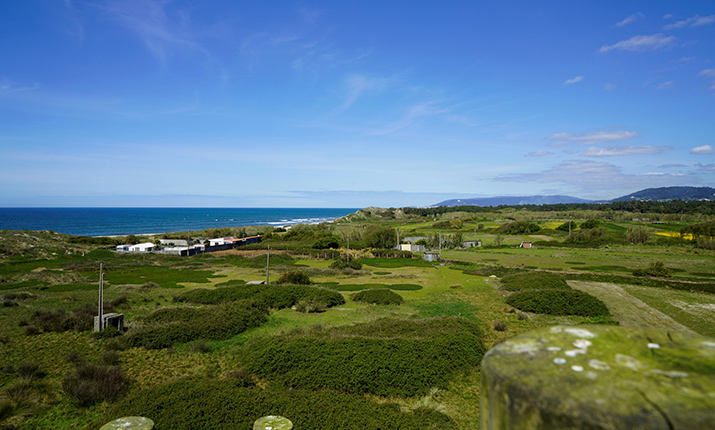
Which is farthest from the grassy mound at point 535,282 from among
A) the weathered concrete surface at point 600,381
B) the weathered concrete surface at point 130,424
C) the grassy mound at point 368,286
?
the weathered concrete surface at point 600,381

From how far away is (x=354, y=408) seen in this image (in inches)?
428

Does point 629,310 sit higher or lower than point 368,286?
higher

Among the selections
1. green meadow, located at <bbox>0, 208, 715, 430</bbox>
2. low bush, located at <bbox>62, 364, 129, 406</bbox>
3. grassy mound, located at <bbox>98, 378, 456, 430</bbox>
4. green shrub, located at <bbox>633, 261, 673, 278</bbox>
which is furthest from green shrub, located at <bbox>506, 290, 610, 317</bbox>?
low bush, located at <bbox>62, 364, 129, 406</bbox>

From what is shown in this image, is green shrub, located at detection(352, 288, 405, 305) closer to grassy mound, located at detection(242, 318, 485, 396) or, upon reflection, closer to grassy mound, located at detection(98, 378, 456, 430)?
grassy mound, located at detection(242, 318, 485, 396)

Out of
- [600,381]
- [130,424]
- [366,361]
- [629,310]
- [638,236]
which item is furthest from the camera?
[638,236]

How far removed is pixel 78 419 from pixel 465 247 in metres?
Result: 75.4

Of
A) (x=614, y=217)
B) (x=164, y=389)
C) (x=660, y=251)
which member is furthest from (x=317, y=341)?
(x=614, y=217)

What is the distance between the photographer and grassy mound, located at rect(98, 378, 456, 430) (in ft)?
32.0

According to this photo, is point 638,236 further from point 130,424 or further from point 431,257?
point 130,424

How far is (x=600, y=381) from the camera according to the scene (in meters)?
1.42

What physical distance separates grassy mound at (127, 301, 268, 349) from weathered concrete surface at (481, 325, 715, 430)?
18.8 metres

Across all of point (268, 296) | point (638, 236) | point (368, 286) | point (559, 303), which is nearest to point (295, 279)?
point (368, 286)

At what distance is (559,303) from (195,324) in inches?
893

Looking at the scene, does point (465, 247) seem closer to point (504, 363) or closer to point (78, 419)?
point (78, 419)
